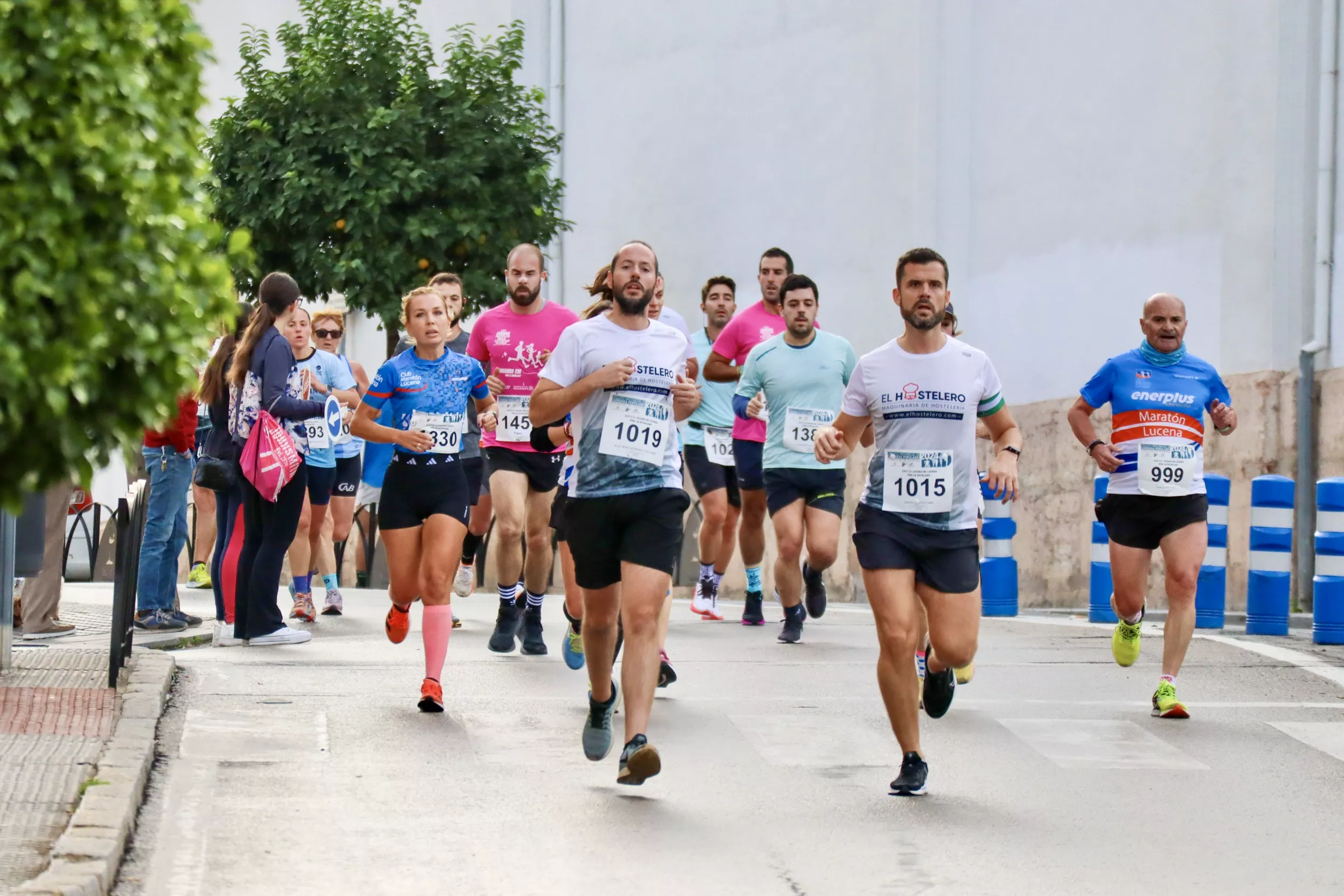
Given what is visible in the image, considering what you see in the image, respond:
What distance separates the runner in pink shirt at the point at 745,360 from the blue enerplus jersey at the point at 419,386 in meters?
3.29

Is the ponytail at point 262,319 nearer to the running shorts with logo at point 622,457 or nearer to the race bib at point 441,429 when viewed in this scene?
the race bib at point 441,429

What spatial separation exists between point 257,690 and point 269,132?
14320 millimetres

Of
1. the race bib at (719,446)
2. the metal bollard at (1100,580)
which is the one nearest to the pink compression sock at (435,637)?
the race bib at (719,446)

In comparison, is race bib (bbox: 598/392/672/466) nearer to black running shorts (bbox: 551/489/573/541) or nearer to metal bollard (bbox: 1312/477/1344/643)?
black running shorts (bbox: 551/489/573/541)

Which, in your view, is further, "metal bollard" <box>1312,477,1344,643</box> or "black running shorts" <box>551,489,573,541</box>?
"metal bollard" <box>1312,477,1344,643</box>

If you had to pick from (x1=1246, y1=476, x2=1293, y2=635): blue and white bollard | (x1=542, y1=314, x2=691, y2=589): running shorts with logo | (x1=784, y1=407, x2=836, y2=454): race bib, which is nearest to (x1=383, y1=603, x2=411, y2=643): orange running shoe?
(x1=542, y1=314, x2=691, y2=589): running shorts with logo

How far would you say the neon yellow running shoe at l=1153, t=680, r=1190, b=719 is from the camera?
9.29 m

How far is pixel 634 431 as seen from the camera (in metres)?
7.72

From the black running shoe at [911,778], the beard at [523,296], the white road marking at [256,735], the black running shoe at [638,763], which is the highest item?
the beard at [523,296]

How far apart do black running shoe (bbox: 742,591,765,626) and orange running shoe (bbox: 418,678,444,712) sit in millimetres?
4705

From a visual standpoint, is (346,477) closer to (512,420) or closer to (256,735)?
(512,420)

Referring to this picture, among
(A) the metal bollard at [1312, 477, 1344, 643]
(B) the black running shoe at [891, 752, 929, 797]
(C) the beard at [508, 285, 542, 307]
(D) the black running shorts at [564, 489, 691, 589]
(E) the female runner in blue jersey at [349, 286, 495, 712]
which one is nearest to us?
(B) the black running shoe at [891, 752, 929, 797]

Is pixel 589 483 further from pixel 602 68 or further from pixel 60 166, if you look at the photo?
pixel 602 68

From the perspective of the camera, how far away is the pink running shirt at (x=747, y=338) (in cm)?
1326
